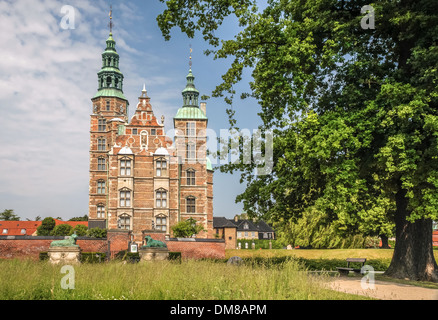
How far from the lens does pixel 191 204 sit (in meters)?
44.9

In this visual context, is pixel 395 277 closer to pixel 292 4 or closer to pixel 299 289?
pixel 299 289

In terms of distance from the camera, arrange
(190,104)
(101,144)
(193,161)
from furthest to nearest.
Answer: (190,104)
(101,144)
(193,161)

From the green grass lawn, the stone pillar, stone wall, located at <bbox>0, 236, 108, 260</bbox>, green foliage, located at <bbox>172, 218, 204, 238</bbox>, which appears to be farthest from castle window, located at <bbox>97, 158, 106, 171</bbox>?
the stone pillar

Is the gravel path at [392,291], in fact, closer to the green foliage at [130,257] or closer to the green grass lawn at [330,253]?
the green foliage at [130,257]

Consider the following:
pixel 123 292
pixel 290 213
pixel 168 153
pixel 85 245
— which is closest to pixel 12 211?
pixel 168 153

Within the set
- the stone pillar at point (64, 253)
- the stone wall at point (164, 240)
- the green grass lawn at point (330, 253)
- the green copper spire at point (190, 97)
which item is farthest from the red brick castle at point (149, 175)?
the stone pillar at point (64, 253)

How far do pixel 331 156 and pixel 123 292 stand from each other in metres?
8.67

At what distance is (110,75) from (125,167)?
15.2 metres

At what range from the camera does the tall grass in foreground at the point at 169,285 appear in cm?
856

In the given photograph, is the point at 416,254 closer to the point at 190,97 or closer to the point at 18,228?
the point at 190,97

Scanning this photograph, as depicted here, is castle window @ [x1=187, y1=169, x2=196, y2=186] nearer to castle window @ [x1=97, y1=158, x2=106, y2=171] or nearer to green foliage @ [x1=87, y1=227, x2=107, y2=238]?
castle window @ [x1=97, y1=158, x2=106, y2=171]

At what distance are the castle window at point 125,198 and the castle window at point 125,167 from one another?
1821mm

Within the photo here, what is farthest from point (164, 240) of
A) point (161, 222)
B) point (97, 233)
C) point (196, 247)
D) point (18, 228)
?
point (18, 228)

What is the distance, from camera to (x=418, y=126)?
13.4 m
